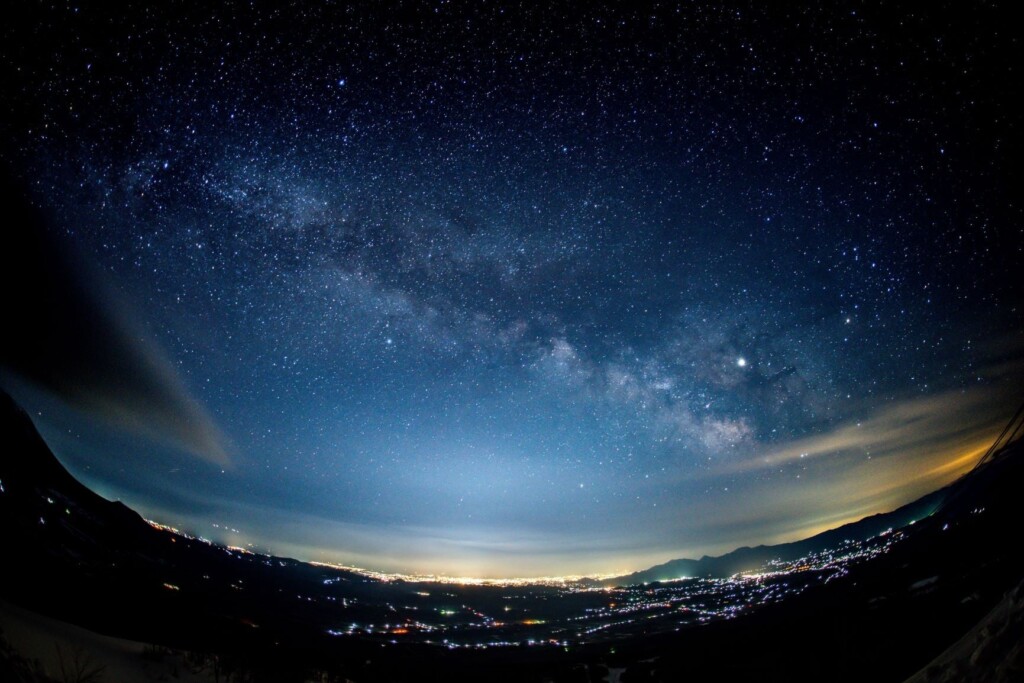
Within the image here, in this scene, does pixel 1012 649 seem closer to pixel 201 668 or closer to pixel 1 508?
pixel 201 668

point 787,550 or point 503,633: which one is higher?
point 503,633

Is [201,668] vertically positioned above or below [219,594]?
above

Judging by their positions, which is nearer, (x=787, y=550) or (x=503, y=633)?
(x=503, y=633)

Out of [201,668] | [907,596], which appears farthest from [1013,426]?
[201,668]

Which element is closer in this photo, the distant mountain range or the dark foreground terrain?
the dark foreground terrain
